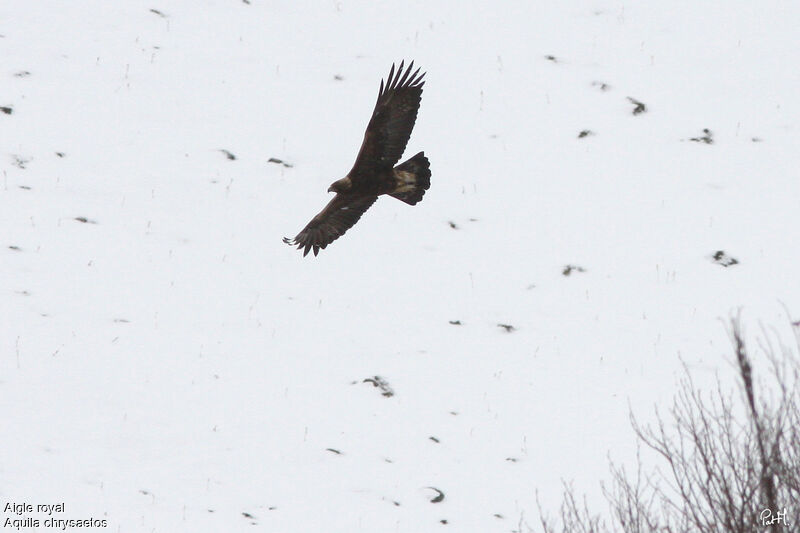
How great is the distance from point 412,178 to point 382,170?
294mm

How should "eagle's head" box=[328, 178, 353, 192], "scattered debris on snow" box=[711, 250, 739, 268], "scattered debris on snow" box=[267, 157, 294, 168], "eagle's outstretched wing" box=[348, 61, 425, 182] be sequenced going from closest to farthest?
"eagle's outstretched wing" box=[348, 61, 425, 182] < "eagle's head" box=[328, 178, 353, 192] < "scattered debris on snow" box=[711, 250, 739, 268] < "scattered debris on snow" box=[267, 157, 294, 168]

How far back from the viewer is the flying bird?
1082 cm

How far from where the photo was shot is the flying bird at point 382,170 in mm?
10820

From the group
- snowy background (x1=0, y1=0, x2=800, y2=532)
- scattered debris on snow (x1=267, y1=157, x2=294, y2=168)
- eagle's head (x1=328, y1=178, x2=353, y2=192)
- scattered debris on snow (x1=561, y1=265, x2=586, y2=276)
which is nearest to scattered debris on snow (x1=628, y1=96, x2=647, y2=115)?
snowy background (x1=0, y1=0, x2=800, y2=532)

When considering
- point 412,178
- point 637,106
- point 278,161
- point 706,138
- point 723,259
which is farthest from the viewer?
point 637,106

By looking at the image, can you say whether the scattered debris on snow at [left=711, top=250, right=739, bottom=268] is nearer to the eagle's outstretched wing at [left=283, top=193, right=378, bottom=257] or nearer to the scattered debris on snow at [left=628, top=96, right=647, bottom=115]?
the scattered debris on snow at [left=628, top=96, right=647, bottom=115]

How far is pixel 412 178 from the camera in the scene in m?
11.3


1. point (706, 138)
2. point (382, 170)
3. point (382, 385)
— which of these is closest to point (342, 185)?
point (382, 170)

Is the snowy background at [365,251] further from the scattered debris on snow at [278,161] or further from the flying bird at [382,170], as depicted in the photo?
the flying bird at [382,170]

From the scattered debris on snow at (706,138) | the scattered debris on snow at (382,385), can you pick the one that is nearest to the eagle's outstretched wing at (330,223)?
the scattered debris on snow at (382,385)

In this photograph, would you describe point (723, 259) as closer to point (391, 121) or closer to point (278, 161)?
point (391, 121)

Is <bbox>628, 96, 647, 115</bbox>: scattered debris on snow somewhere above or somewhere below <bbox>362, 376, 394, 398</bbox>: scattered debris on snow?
above

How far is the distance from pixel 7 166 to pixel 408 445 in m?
6.07

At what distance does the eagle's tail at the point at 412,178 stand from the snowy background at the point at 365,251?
5.70 ft
